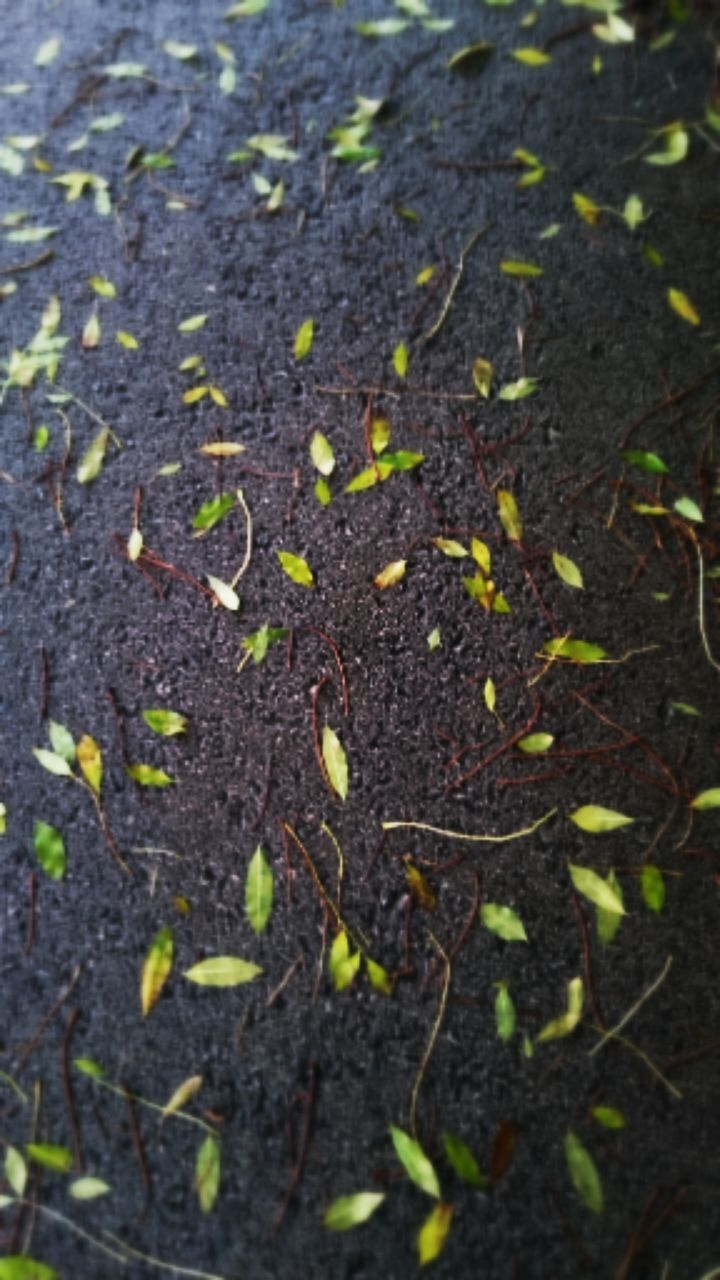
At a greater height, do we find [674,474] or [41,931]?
[674,474]

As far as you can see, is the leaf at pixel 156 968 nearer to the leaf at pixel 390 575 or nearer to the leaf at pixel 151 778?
the leaf at pixel 151 778

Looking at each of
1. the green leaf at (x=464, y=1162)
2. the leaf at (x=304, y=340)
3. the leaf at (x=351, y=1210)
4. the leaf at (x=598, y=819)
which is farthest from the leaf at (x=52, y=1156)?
the leaf at (x=304, y=340)

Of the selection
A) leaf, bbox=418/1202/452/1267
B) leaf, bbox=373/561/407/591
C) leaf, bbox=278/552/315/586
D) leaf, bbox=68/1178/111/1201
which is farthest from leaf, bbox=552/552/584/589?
leaf, bbox=68/1178/111/1201

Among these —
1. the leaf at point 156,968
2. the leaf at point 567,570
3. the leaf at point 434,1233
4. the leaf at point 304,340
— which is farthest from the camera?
the leaf at point 304,340

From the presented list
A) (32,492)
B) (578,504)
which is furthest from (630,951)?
(32,492)

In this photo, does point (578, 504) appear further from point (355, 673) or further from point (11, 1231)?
point (11, 1231)

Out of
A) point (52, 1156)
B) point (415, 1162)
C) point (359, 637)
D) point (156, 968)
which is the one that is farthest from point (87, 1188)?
point (359, 637)

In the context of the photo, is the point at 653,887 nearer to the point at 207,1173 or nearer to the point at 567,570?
the point at 567,570
